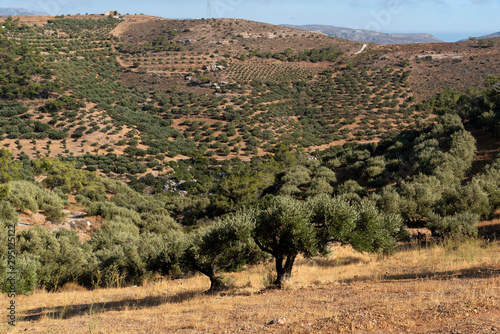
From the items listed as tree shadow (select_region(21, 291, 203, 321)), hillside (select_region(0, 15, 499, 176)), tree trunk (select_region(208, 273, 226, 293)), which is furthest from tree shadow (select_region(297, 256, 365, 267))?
hillside (select_region(0, 15, 499, 176))

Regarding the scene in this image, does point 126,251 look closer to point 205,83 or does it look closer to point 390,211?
point 390,211

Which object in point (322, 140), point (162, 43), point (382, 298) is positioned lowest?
point (322, 140)

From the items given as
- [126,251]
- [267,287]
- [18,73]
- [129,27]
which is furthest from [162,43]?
[267,287]

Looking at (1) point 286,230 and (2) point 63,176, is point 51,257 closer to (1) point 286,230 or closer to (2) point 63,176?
(1) point 286,230

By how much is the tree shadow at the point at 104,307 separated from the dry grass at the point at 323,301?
1.4 inches

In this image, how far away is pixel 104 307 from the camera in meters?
11.7

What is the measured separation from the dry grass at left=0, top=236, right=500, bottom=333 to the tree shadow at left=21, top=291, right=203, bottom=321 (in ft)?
0.12

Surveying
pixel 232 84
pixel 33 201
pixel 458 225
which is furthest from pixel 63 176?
pixel 232 84

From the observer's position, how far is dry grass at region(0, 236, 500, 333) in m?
7.12

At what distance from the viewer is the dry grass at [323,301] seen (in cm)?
712

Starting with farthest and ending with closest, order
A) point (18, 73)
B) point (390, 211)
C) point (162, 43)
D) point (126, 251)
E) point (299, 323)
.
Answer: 1. point (162, 43)
2. point (18, 73)
3. point (390, 211)
4. point (126, 251)
5. point (299, 323)

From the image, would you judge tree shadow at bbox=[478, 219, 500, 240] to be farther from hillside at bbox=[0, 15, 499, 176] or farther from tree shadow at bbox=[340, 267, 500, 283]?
hillside at bbox=[0, 15, 499, 176]

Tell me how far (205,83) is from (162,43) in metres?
29.0

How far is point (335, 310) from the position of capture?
8156 millimetres
